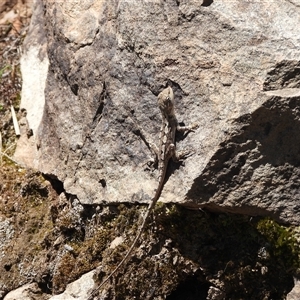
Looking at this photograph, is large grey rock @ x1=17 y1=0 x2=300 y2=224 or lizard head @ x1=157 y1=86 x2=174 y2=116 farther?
lizard head @ x1=157 y1=86 x2=174 y2=116

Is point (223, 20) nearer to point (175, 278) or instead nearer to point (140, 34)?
point (140, 34)

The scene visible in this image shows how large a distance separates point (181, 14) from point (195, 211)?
5.71 feet

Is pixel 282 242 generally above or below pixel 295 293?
above

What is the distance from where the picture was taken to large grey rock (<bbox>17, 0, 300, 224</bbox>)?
463cm

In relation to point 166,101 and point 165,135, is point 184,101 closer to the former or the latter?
point 166,101

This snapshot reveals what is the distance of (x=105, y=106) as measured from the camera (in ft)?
18.2

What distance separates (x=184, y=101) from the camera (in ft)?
16.7

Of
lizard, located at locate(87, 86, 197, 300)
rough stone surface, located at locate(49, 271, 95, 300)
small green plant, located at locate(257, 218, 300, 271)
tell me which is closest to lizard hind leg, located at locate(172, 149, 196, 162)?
lizard, located at locate(87, 86, 197, 300)

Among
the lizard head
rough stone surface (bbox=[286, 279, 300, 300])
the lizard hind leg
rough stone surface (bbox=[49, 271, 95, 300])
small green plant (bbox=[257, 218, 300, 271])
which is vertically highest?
the lizard head

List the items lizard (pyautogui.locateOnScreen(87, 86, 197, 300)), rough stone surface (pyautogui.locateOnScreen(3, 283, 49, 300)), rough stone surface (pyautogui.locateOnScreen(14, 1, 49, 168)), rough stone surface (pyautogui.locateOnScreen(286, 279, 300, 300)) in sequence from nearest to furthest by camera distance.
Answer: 1. rough stone surface (pyautogui.locateOnScreen(286, 279, 300, 300))
2. lizard (pyautogui.locateOnScreen(87, 86, 197, 300))
3. rough stone surface (pyautogui.locateOnScreen(3, 283, 49, 300))
4. rough stone surface (pyautogui.locateOnScreen(14, 1, 49, 168))

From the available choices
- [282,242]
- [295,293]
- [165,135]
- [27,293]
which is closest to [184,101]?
[165,135]

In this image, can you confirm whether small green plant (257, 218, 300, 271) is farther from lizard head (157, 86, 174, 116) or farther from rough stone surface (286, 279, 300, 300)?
lizard head (157, 86, 174, 116)

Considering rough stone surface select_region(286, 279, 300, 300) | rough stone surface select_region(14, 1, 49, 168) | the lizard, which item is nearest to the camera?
rough stone surface select_region(286, 279, 300, 300)

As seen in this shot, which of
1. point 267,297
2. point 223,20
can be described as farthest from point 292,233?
point 223,20
